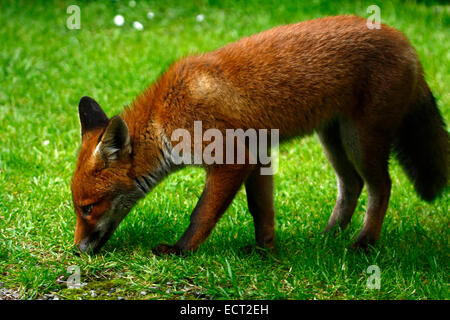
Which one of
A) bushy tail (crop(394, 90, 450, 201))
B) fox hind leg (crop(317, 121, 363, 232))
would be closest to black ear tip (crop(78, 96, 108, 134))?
fox hind leg (crop(317, 121, 363, 232))

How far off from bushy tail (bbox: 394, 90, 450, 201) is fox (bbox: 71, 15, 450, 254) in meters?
0.16

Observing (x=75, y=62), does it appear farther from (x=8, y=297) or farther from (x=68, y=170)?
(x=8, y=297)

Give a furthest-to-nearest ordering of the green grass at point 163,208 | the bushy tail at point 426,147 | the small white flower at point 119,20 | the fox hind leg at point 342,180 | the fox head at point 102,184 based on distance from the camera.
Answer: the small white flower at point 119,20, the fox hind leg at point 342,180, the bushy tail at point 426,147, the fox head at point 102,184, the green grass at point 163,208

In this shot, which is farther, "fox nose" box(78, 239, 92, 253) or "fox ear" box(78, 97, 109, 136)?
"fox ear" box(78, 97, 109, 136)

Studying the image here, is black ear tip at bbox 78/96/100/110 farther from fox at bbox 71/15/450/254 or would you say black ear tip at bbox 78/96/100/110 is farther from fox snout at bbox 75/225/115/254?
fox snout at bbox 75/225/115/254

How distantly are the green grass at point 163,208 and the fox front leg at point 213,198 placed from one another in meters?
0.17

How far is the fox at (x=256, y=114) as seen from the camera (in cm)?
444

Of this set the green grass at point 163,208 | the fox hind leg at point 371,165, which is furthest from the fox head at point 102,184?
the fox hind leg at point 371,165

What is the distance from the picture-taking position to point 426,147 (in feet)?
17.2

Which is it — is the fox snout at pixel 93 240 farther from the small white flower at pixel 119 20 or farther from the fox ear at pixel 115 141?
the small white flower at pixel 119 20

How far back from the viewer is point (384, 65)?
478cm

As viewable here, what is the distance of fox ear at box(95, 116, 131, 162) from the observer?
4.30 m

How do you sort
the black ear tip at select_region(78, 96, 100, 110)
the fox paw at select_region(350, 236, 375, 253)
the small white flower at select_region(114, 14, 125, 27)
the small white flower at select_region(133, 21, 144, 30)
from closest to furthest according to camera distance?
the black ear tip at select_region(78, 96, 100, 110) < the fox paw at select_region(350, 236, 375, 253) < the small white flower at select_region(133, 21, 144, 30) < the small white flower at select_region(114, 14, 125, 27)
